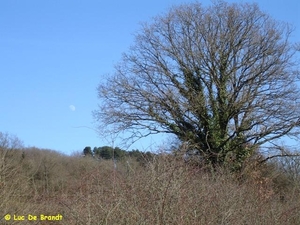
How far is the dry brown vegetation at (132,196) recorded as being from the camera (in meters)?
8.05

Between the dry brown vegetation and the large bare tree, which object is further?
the large bare tree

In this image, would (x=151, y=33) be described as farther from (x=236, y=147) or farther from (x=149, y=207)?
(x=149, y=207)

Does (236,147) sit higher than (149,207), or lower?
higher

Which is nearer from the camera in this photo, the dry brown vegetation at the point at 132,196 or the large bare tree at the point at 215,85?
the dry brown vegetation at the point at 132,196

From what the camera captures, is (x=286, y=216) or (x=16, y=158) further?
(x=16, y=158)

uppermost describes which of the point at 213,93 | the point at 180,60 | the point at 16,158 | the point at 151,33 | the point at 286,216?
the point at 151,33

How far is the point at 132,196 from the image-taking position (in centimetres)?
831

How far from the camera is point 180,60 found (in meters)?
25.7

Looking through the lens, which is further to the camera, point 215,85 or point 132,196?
point 215,85

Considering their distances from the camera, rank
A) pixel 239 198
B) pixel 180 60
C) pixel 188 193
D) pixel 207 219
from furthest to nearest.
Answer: pixel 180 60
pixel 239 198
pixel 188 193
pixel 207 219

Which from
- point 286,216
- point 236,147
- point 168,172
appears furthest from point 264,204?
point 236,147

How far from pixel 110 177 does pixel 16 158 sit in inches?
198

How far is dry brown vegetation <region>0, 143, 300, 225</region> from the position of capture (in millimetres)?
8048

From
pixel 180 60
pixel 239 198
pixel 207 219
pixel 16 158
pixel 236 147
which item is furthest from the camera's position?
pixel 180 60
